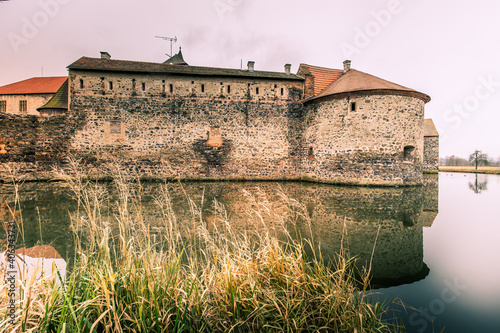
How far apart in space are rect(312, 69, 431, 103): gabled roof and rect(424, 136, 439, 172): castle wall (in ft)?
53.7

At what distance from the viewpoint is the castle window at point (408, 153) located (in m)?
11.8

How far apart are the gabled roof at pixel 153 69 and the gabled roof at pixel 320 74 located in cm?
96

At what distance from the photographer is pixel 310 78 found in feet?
50.0

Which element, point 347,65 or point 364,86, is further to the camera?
point 347,65

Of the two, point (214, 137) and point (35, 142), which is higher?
point (214, 137)

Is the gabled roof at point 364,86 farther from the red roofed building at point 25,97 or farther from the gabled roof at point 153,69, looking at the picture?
the red roofed building at point 25,97

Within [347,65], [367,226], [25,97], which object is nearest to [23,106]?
[25,97]

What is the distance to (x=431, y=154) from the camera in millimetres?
25531

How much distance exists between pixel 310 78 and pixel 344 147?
5.77 meters

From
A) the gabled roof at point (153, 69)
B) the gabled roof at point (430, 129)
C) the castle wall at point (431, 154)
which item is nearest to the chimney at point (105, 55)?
the gabled roof at point (153, 69)

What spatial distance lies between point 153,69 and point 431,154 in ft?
96.1

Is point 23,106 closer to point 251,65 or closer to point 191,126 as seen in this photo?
Answer: point 191,126

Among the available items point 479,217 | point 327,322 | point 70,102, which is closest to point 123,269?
point 327,322

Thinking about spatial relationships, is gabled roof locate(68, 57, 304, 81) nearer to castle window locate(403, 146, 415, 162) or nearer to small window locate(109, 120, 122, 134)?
small window locate(109, 120, 122, 134)
